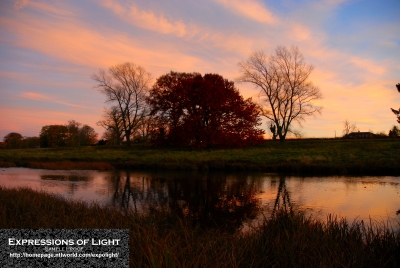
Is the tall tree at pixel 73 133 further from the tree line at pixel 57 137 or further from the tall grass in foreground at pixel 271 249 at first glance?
the tall grass in foreground at pixel 271 249

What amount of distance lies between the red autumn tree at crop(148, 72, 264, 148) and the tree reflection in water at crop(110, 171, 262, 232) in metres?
17.2

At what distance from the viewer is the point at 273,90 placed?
139 feet

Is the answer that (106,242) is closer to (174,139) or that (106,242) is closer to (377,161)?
(377,161)

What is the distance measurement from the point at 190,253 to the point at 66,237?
6.33 ft

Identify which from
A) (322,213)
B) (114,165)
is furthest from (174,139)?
(322,213)

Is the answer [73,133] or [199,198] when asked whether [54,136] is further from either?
[199,198]

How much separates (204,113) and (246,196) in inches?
988

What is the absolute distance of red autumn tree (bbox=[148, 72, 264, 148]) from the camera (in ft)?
121

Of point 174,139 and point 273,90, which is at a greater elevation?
point 273,90

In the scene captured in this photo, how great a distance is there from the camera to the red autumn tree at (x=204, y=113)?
3700 cm

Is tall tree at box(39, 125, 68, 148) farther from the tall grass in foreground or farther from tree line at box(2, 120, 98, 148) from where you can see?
the tall grass in foreground

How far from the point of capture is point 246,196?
45.5ft

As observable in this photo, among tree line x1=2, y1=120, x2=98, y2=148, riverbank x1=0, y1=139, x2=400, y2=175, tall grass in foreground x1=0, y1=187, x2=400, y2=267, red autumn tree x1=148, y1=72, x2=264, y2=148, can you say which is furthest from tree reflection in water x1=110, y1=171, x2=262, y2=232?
tree line x1=2, y1=120, x2=98, y2=148

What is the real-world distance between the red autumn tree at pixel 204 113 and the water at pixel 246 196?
1721cm
